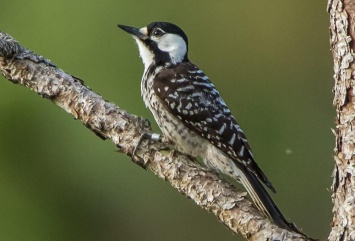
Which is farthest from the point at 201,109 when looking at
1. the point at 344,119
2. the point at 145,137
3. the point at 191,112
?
the point at 344,119

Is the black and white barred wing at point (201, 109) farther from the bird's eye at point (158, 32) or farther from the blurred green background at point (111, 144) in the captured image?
the blurred green background at point (111, 144)

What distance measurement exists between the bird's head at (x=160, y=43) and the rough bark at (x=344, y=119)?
1.44 metres

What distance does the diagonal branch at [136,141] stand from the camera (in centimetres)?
308

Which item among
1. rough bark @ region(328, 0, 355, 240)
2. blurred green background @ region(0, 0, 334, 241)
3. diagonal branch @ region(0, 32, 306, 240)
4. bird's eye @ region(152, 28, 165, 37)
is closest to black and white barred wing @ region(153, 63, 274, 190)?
bird's eye @ region(152, 28, 165, 37)

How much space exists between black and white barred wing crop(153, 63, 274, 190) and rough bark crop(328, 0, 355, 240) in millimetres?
806

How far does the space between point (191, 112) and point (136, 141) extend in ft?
2.14

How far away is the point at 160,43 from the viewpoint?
4336mm

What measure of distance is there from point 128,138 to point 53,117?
2663 millimetres

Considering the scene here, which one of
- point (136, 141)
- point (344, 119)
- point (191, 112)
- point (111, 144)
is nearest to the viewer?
point (344, 119)

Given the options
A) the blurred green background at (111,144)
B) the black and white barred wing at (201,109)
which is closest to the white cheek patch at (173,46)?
the black and white barred wing at (201,109)

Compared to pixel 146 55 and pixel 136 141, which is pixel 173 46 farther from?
pixel 136 141

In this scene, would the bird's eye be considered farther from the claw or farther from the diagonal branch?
the claw

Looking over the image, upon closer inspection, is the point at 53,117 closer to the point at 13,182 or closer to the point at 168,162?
the point at 13,182

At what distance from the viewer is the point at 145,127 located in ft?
11.2
